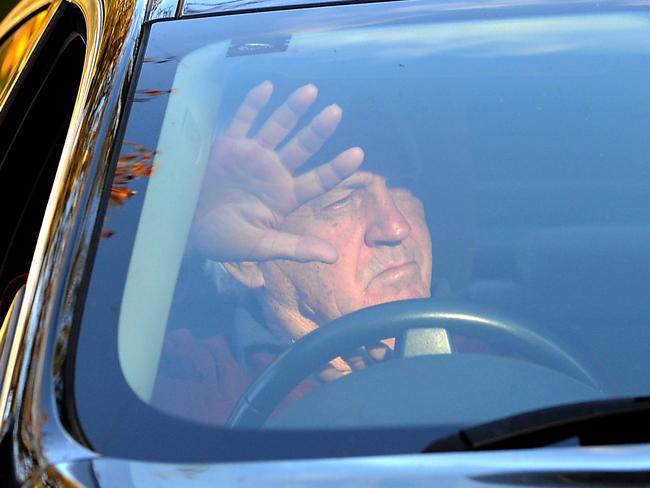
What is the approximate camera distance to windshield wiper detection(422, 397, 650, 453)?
1.19 meters

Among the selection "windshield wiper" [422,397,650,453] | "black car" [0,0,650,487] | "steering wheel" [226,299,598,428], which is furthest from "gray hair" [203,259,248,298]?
"windshield wiper" [422,397,650,453]

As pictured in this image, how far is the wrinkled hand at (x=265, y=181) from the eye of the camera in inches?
62.6

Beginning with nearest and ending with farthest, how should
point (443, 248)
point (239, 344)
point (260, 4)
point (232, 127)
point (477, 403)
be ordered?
point (477, 403) < point (239, 344) < point (443, 248) < point (232, 127) < point (260, 4)

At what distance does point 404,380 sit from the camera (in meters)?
1.41

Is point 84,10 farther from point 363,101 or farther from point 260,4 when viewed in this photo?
point 363,101

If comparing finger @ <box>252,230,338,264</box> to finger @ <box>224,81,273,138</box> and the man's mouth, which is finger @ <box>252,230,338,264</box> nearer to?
the man's mouth

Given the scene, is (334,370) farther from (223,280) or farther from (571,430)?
(571,430)

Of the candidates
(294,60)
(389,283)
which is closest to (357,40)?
(294,60)

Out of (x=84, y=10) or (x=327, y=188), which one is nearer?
(x=327, y=188)

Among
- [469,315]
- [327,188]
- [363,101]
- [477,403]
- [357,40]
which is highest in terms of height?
[357,40]

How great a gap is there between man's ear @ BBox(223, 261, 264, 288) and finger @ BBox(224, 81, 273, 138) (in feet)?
0.76

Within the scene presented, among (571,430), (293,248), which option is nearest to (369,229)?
(293,248)

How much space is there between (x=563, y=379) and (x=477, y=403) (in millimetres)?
157

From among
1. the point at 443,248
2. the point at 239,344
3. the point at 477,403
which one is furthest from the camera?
the point at 443,248
